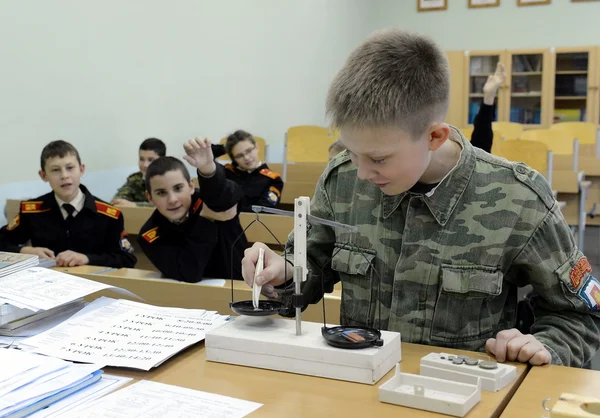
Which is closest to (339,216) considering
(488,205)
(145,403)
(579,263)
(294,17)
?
(488,205)

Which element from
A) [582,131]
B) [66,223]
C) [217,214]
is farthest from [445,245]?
[582,131]

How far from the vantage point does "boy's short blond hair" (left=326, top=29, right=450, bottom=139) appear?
106 centimetres

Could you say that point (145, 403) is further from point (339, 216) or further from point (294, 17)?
point (294, 17)

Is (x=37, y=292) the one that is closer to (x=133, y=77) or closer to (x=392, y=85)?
(x=392, y=85)

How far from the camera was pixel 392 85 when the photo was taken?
3.51 ft

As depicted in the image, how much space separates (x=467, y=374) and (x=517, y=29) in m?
9.26

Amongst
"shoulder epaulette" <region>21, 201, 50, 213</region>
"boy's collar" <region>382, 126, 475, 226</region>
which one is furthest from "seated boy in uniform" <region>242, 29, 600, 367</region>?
"shoulder epaulette" <region>21, 201, 50, 213</region>

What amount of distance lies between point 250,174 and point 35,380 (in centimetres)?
319

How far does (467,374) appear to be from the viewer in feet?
3.24

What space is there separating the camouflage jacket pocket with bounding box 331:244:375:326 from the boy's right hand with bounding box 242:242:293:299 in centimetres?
12

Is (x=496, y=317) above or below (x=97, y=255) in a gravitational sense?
above

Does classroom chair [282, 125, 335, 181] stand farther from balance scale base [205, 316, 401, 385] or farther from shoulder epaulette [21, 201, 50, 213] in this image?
balance scale base [205, 316, 401, 385]

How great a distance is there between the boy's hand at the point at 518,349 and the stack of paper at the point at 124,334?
0.52 m

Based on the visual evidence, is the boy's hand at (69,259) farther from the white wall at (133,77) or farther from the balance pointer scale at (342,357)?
the balance pointer scale at (342,357)
